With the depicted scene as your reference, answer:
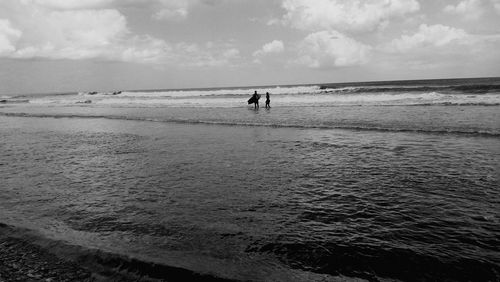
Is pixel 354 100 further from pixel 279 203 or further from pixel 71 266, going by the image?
pixel 71 266

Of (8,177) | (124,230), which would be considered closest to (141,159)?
(8,177)

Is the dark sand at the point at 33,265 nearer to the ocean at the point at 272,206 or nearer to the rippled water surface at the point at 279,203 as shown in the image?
the ocean at the point at 272,206

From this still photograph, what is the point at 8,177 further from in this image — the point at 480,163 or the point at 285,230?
the point at 480,163

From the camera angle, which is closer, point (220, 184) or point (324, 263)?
point (324, 263)

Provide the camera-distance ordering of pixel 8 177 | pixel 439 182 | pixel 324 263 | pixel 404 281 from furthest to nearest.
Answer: pixel 8 177 < pixel 439 182 < pixel 324 263 < pixel 404 281

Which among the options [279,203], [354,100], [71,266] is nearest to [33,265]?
[71,266]

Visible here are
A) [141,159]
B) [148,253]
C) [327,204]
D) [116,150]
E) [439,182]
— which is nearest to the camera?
[148,253]

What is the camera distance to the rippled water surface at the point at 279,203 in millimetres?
4840

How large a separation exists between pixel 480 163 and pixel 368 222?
6.39 m

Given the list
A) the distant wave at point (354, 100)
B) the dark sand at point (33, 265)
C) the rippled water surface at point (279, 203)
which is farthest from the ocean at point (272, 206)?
the distant wave at point (354, 100)

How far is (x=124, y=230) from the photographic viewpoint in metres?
5.99

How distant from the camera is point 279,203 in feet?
23.7

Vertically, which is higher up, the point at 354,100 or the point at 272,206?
the point at 354,100

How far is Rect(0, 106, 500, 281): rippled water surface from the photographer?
191 inches
